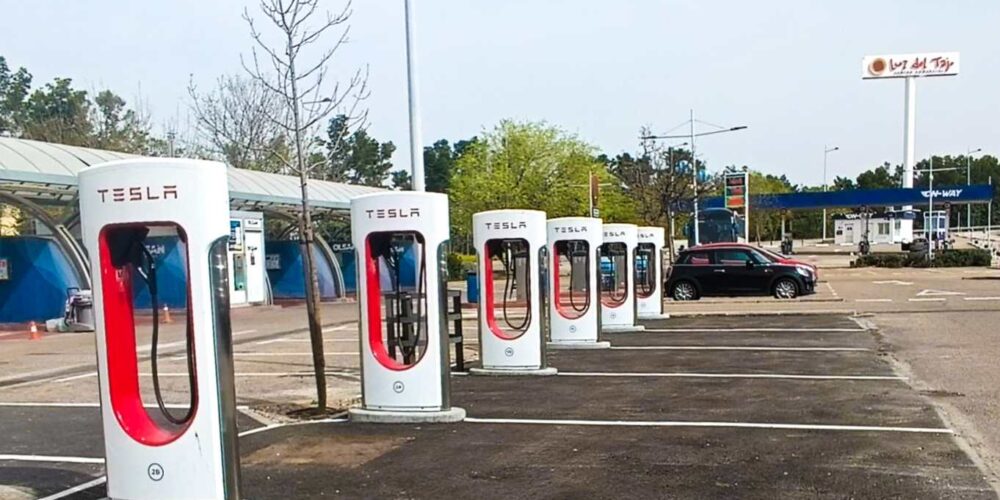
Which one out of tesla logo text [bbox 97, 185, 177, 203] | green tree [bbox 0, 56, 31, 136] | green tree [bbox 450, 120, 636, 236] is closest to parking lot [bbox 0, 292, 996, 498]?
tesla logo text [bbox 97, 185, 177, 203]

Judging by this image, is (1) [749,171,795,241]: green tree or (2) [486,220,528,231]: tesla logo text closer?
(2) [486,220,528,231]: tesla logo text

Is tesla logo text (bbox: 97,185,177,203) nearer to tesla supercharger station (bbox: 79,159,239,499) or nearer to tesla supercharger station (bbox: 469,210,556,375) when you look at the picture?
tesla supercharger station (bbox: 79,159,239,499)

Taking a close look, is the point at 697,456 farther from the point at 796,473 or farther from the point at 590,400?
the point at 590,400

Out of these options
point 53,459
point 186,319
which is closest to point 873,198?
point 53,459

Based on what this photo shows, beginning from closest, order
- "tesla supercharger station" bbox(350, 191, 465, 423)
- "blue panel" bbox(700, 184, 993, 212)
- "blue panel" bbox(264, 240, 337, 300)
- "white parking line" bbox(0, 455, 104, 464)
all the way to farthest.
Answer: "white parking line" bbox(0, 455, 104, 464) → "tesla supercharger station" bbox(350, 191, 465, 423) → "blue panel" bbox(264, 240, 337, 300) → "blue panel" bbox(700, 184, 993, 212)

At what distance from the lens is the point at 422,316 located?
9.24 m

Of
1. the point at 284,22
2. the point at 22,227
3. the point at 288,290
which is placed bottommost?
the point at 288,290

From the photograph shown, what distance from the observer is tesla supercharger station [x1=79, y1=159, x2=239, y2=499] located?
5.54 m

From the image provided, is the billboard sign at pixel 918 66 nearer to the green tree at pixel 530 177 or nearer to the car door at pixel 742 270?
the green tree at pixel 530 177

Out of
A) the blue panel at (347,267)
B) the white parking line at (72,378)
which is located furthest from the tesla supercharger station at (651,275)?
the blue panel at (347,267)

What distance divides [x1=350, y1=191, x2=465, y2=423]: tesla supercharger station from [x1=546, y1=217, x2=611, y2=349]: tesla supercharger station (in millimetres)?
5483

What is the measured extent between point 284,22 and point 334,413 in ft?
13.2

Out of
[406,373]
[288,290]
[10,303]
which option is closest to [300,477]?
[406,373]

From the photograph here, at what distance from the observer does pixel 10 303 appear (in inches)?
894
